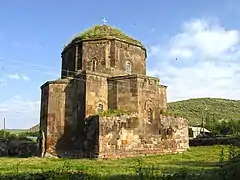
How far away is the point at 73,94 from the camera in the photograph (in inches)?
1023

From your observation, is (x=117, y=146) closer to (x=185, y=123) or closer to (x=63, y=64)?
(x=185, y=123)

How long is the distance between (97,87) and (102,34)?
17.7ft

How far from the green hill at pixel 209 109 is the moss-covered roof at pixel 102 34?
5495 centimetres

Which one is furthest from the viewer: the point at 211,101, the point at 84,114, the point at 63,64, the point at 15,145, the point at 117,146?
the point at 211,101

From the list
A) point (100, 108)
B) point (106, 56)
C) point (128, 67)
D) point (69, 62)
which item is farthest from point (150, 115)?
point (69, 62)

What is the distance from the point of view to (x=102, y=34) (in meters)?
28.1

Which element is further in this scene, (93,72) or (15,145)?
(15,145)

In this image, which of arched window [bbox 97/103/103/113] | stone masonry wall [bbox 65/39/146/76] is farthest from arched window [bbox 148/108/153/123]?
stone masonry wall [bbox 65/39/146/76]

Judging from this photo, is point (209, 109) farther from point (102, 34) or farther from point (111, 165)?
point (111, 165)

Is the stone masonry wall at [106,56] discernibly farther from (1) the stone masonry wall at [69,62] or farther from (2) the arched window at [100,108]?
(2) the arched window at [100,108]

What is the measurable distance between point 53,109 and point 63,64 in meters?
5.70

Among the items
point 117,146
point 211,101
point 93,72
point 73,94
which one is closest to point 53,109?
point 73,94

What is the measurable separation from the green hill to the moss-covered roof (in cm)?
5495

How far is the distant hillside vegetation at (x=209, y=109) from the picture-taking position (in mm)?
87438
